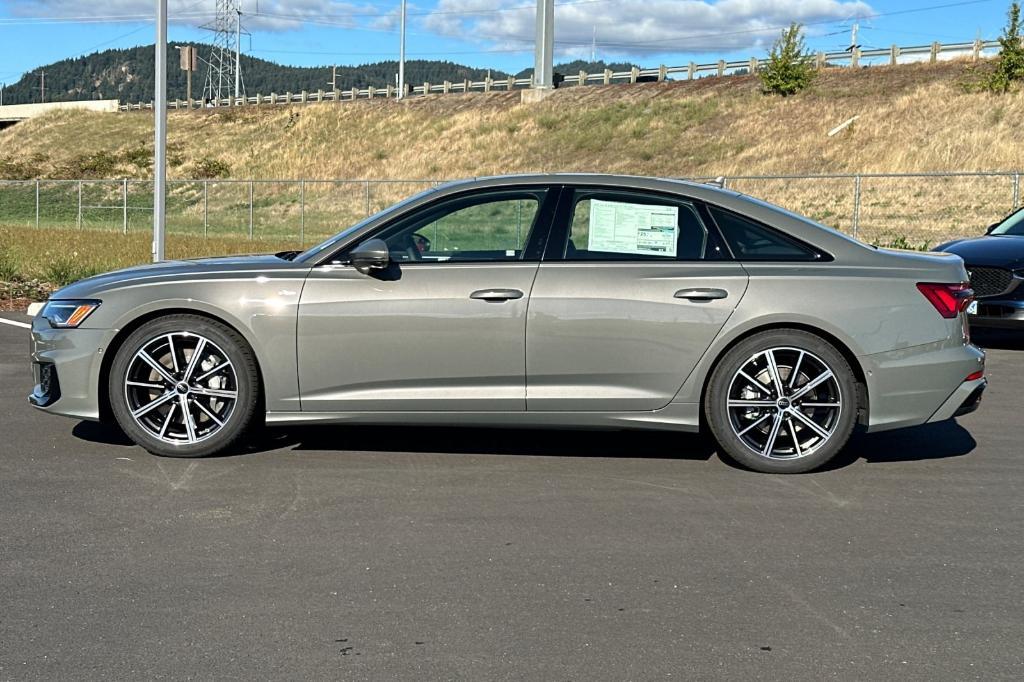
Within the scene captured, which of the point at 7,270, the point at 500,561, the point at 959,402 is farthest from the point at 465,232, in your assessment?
the point at 7,270

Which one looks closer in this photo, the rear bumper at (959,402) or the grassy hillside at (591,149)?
the rear bumper at (959,402)

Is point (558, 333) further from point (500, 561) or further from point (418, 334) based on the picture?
point (500, 561)

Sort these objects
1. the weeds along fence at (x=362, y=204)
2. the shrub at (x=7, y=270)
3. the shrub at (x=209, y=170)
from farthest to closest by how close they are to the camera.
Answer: the shrub at (x=209, y=170) < the weeds along fence at (x=362, y=204) < the shrub at (x=7, y=270)

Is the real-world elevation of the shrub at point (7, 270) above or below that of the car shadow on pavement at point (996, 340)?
above

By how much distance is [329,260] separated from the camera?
250 inches

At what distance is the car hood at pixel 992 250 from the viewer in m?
11.3

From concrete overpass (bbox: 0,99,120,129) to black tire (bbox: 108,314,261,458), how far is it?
91.5m

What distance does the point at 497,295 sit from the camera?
20.3ft

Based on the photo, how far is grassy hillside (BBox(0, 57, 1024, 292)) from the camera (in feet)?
124

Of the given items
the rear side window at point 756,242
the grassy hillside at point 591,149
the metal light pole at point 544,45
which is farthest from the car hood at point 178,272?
the metal light pole at point 544,45

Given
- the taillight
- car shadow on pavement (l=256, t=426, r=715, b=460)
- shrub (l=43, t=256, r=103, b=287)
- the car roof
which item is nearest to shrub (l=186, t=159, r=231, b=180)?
shrub (l=43, t=256, r=103, b=287)

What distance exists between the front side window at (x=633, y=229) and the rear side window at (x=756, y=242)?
4.9 inches

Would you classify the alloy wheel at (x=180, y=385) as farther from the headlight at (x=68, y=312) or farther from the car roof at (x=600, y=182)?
the car roof at (x=600, y=182)

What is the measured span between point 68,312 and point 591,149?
167 ft
